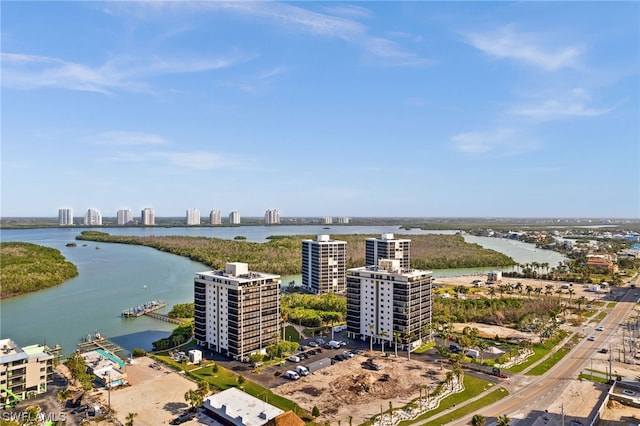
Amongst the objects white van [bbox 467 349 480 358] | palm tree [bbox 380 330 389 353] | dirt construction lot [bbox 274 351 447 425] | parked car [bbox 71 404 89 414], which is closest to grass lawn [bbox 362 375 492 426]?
dirt construction lot [bbox 274 351 447 425]

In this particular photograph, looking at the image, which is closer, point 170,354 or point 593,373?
point 593,373

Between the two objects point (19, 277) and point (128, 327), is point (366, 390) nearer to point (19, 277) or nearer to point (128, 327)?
point (128, 327)

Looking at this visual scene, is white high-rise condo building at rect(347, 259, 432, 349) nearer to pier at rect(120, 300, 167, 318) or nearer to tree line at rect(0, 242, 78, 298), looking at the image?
pier at rect(120, 300, 167, 318)

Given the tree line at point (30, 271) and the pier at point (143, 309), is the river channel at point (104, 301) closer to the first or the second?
the pier at point (143, 309)

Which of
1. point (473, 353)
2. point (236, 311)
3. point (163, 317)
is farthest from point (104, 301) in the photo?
point (473, 353)

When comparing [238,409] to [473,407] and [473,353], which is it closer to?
[473,407]

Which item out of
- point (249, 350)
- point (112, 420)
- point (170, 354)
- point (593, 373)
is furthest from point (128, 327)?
point (593, 373)
